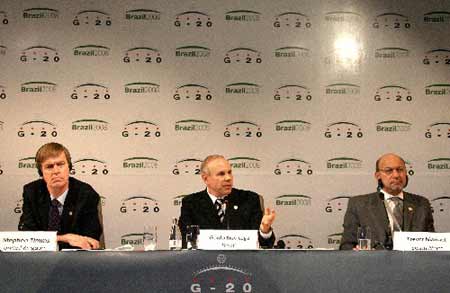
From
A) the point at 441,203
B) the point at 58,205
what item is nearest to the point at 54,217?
the point at 58,205

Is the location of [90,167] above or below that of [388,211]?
above

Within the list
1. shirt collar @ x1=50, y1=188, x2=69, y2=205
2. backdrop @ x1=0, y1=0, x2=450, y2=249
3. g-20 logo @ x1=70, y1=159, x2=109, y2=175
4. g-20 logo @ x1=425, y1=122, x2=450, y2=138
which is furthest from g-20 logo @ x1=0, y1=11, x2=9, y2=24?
g-20 logo @ x1=425, y1=122, x2=450, y2=138

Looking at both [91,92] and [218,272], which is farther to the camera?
[91,92]

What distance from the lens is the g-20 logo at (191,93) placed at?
21.3 ft

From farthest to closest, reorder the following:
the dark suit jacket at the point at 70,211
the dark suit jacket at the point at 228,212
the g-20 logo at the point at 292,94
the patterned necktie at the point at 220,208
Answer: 1. the g-20 logo at the point at 292,94
2. the patterned necktie at the point at 220,208
3. the dark suit jacket at the point at 228,212
4. the dark suit jacket at the point at 70,211

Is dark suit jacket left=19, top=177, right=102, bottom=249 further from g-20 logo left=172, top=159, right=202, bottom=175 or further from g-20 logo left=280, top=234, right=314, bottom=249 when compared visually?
g-20 logo left=280, top=234, right=314, bottom=249

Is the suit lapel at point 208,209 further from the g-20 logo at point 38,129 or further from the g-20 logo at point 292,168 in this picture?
the g-20 logo at point 38,129

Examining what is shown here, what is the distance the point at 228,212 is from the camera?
548cm

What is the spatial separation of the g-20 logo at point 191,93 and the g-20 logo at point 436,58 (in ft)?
5.89

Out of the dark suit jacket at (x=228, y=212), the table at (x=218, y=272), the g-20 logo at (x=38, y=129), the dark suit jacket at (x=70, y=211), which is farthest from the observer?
the g-20 logo at (x=38, y=129)

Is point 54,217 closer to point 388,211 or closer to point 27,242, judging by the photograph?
point 27,242

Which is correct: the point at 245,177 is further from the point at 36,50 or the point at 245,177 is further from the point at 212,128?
the point at 36,50

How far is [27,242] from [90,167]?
2503 millimetres

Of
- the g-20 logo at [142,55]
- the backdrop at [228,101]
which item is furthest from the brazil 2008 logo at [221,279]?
the g-20 logo at [142,55]
